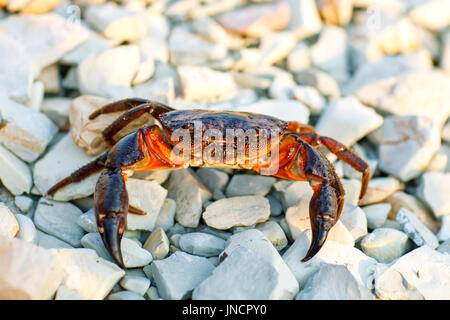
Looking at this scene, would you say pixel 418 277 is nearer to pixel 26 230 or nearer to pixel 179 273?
pixel 179 273

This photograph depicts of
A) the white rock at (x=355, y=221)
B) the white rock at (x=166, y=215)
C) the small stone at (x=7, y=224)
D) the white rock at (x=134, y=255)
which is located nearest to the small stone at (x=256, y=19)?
the white rock at (x=166, y=215)

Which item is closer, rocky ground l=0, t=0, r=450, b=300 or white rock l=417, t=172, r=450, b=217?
rocky ground l=0, t=0, r=450, b=300

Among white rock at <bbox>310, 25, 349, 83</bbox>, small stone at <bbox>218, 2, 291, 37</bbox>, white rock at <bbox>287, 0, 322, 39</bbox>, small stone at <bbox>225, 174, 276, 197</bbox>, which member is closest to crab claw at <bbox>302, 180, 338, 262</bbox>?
small stone at <bbox>225, 174, 276, 197</bbox>

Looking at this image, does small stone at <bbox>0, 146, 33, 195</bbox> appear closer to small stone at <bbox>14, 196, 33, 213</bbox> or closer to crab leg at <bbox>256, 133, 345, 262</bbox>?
small stone at <bbox>14, 196, 33, 213</bbox>

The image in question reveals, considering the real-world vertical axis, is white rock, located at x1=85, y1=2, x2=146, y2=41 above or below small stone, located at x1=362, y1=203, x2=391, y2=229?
above

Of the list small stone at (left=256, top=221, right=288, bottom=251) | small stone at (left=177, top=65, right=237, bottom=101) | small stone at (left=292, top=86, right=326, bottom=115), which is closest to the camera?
small stone at (left=256, top=221, right=288, bottom=251)

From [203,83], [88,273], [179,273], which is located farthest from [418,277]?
[203,83]

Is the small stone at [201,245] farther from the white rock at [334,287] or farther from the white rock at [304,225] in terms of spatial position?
the white rock at [334,287]
